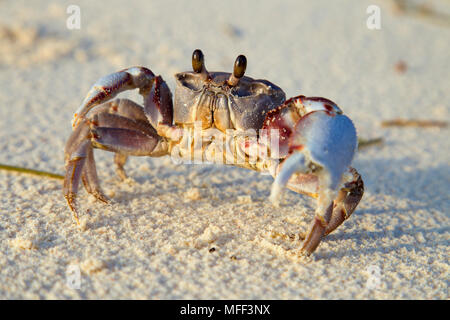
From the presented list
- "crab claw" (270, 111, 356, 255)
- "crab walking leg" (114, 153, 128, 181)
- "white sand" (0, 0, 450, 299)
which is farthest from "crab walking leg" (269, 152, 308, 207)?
"crab walking leg" (114, 153, 128, 181)

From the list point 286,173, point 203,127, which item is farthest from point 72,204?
point 286,173

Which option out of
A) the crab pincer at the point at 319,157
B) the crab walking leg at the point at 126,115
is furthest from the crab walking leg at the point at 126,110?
the crab pincer at the point at 319,157

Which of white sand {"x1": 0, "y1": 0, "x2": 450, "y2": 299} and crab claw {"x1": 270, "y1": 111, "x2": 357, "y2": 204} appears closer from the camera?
crab claw {"x1": 270, "y1": 111, "x2": 357, "y2": 204}

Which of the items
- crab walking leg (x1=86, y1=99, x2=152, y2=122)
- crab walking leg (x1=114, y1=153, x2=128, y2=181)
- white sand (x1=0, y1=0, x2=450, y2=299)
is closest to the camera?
white sand (x1=0, y1=0, x2=450, y2=299)

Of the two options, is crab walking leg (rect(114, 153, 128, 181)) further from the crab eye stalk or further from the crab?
the crab eye stalk

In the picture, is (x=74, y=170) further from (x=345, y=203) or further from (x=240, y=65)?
(x=345, y=203)

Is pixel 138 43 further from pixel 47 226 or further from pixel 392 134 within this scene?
pixel 47 226

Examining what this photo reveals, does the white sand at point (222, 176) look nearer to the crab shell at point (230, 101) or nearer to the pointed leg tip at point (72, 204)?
the pointed leg tip at point (72, 204)
